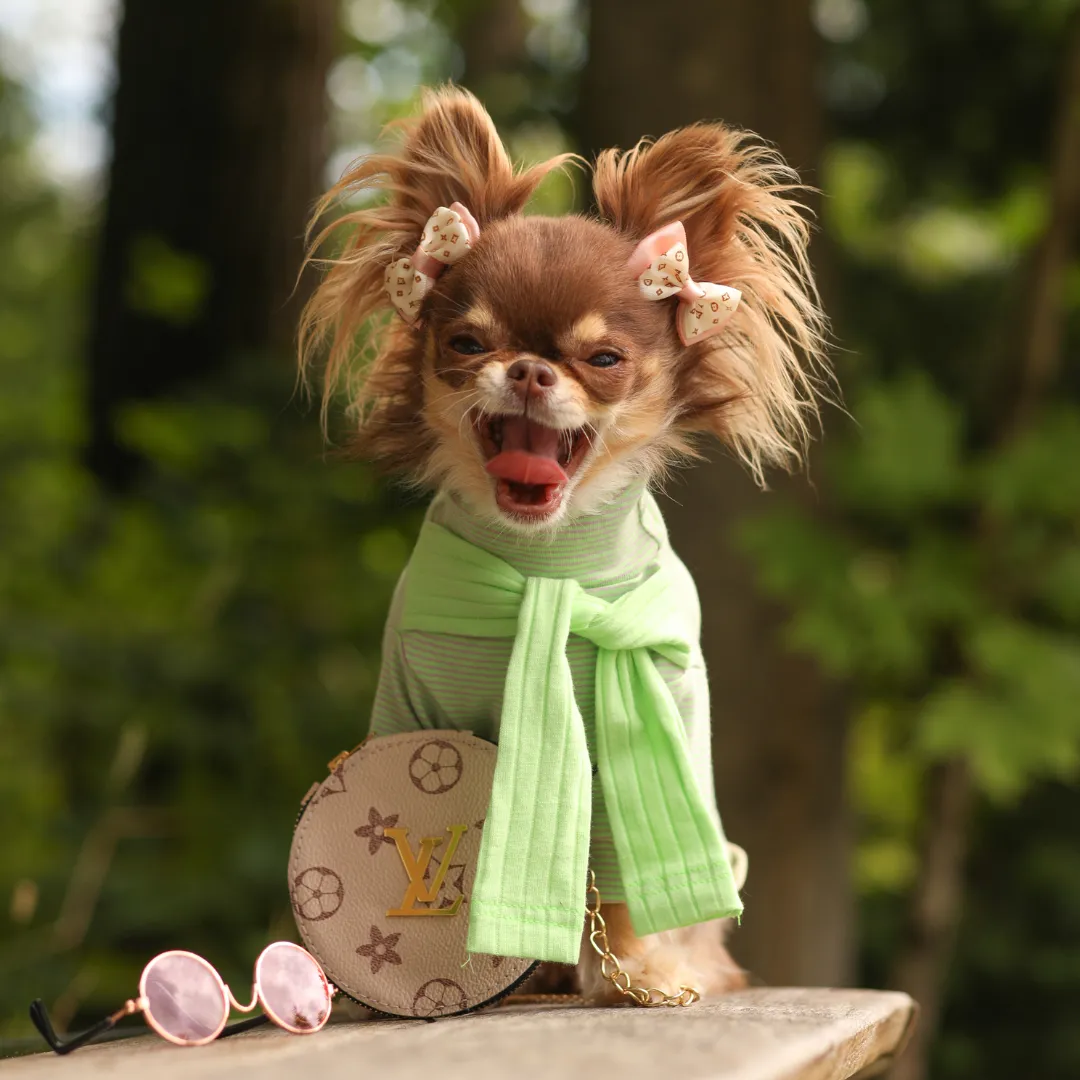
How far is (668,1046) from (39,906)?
2620mm

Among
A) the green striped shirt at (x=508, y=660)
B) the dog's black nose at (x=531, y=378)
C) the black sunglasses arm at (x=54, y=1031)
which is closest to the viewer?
the black sunglasses arm at (x=54, y=1031)

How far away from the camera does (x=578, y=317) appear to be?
1920 millimetres

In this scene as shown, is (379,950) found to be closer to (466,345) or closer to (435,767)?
(435,767)

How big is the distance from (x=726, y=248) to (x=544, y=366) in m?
0.47

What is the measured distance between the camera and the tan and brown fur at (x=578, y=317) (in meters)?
1.94

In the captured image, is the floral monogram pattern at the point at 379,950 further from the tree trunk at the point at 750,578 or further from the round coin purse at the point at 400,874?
the tree trunk at the point at 750,578

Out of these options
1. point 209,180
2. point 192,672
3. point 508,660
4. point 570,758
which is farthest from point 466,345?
point 209,180

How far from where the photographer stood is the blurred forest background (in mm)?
3637

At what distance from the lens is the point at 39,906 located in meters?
3.75

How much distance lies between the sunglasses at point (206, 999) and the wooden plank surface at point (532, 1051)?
29 millimetres

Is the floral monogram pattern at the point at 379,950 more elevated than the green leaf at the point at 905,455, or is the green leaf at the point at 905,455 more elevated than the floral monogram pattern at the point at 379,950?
the green leaf at the point at 905,455

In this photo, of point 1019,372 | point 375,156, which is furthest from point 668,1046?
point 1019,372

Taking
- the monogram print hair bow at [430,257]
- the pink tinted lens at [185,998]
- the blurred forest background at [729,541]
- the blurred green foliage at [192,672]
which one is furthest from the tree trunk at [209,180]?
the pink tinted lens at [185,998]

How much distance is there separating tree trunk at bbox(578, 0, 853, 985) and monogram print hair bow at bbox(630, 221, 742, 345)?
1.80 metres
